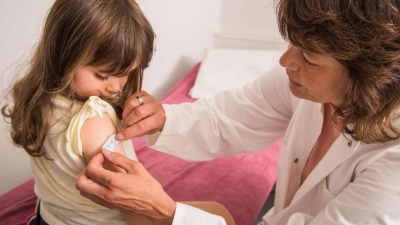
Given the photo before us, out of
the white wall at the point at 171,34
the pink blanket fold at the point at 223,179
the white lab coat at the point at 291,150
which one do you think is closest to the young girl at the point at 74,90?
the white lab coat at the point at 291,150

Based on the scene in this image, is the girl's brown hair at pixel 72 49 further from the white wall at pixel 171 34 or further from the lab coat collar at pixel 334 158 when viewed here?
the lab coat collar at pixel 334 158

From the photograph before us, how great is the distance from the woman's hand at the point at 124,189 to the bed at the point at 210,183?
545mm

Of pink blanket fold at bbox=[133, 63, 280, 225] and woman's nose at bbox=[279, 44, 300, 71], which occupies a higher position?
woman's nose at bbox=[279, 44, 300, 71]

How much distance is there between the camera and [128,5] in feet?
2.78

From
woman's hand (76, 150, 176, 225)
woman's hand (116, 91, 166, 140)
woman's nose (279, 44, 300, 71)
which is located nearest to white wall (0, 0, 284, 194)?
woman's hand (116, 91, 166, 140)

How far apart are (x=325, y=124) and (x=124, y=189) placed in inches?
26.4

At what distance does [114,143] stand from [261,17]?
6.33 ft

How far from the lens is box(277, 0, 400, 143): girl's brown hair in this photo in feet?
2.24

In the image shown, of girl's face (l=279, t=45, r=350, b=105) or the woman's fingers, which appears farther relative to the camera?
the woman's fingers

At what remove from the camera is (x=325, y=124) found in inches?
45.0

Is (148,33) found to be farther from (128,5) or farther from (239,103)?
(239,103)

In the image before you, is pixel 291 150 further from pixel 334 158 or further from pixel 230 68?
pixel 230 68

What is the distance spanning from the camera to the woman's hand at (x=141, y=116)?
0.94 m

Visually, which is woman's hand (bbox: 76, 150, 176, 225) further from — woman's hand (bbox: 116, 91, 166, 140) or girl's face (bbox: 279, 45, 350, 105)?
girl's face (bbox: 279, 45, 350, 105)
